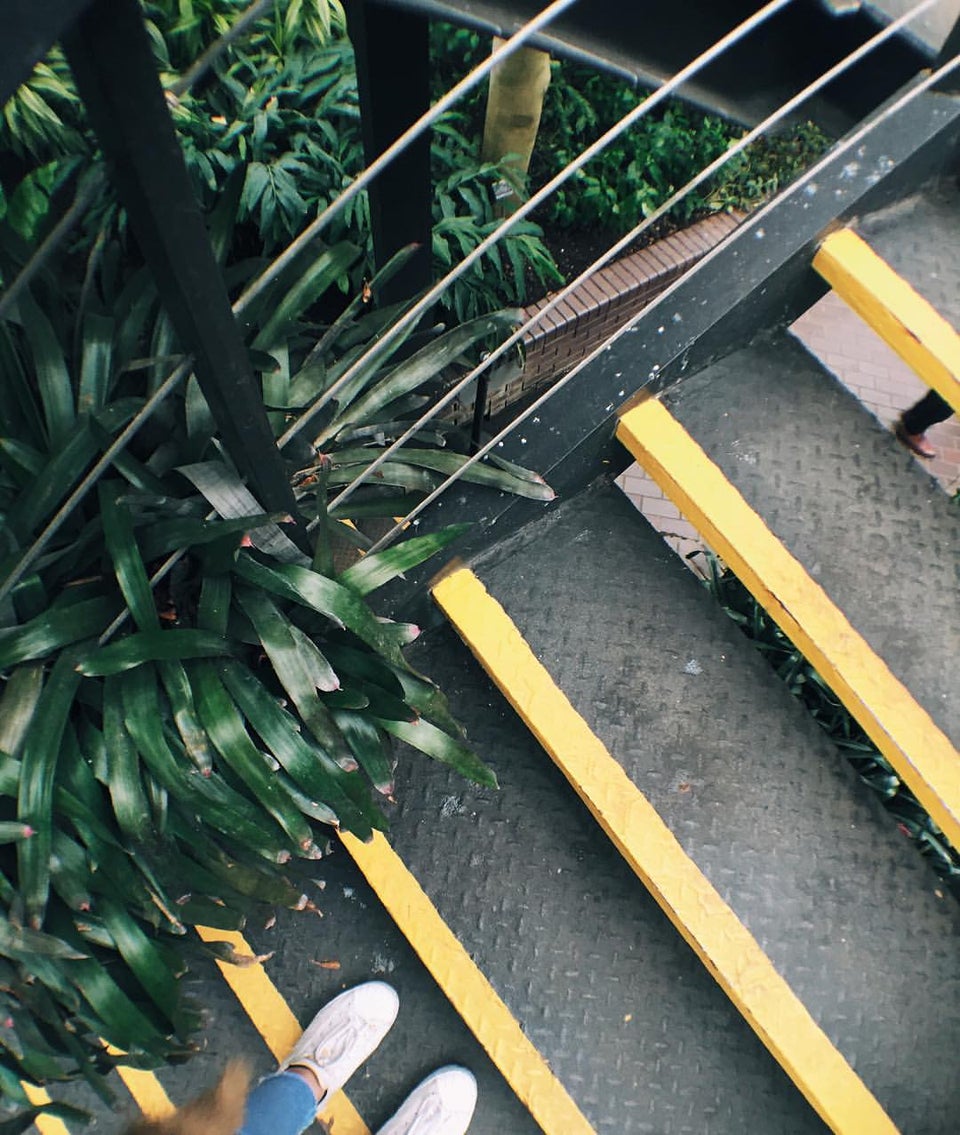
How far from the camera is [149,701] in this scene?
126cm

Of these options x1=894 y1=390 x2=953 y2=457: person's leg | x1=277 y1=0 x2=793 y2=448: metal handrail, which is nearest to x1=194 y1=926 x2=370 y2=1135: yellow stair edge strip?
x1=277 y1=0 x2=793 y2=448: metal handrail

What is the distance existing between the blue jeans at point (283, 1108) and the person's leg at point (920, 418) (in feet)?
8.49

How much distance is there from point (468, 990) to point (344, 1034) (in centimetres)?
31

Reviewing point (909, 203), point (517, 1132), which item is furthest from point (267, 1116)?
point (909, 203)

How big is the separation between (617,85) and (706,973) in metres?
2.94

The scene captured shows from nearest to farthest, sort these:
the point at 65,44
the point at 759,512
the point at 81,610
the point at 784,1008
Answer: the point at 65,44
the point at 81,610
the point at 784,1008
the point at 759,512

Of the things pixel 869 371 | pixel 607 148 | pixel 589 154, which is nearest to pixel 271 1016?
pixel 589 154

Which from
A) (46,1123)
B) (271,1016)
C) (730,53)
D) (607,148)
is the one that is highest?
(607,148)

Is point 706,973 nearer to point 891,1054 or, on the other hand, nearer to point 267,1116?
point 891,1054

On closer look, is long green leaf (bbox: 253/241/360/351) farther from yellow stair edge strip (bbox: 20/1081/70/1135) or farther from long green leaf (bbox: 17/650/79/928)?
yellow stair edge strip (bbox: 20/1081/70/1135)

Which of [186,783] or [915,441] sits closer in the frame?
[186,783]

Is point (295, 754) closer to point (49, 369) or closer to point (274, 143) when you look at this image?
point (49, 369)

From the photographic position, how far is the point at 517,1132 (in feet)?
5.57

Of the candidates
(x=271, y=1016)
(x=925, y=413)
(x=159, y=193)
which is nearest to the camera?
(x=159, y=193)
